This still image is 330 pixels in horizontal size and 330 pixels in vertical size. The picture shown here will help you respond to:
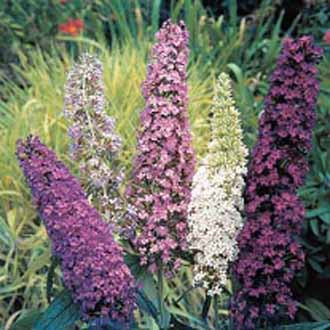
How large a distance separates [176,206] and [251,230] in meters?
0.21

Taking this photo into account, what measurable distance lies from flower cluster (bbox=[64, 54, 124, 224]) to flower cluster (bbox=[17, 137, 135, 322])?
0.96ft

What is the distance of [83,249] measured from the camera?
2.24 m

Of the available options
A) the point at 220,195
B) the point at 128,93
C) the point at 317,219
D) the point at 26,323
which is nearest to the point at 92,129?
the point at 220,195

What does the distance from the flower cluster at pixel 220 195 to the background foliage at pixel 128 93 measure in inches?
9.4

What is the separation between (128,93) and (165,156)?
2.09 meters

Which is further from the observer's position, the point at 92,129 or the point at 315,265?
the point at 315,265

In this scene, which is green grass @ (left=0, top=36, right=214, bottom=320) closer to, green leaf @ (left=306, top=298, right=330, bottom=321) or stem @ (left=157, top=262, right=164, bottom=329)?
green leaf @ (left=306, top=298, right=330, bottom=321)

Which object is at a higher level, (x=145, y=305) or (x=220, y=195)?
(x=220, y=195)

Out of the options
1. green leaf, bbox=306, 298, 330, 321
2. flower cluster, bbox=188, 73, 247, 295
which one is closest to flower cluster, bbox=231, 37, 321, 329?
flower cluster, bbox=188, 73, 247, 295

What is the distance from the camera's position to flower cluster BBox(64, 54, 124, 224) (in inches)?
104

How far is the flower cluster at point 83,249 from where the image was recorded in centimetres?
224

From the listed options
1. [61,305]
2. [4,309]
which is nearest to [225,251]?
[61,305]

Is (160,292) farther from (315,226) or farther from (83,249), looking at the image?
(315,226)

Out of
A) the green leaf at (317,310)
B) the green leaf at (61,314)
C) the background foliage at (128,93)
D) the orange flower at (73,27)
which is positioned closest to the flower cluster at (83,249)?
the green leaf at (61,314)
